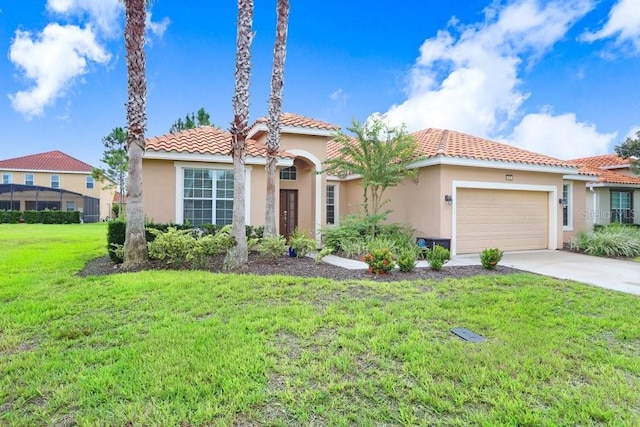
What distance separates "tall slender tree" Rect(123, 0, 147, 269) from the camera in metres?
9.54

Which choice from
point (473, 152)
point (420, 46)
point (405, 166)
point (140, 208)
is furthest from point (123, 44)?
point (420, 46)

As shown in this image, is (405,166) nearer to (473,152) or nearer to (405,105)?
(473,152)

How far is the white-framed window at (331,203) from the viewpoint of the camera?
18011mm

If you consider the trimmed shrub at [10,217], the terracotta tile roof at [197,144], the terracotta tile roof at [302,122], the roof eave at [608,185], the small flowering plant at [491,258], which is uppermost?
the terracotta tile roof at [302,122]

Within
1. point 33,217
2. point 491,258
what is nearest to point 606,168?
point 491,258

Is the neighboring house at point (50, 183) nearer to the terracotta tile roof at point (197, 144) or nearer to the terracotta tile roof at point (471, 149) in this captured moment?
the terracotta tile roof at point (197, 144)

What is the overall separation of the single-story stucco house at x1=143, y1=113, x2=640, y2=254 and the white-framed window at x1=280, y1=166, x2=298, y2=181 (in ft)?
0.17

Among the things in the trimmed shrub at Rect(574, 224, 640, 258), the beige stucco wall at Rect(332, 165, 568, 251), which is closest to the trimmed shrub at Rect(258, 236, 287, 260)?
the beige stucco wall at Rect(332, 165, 568, 251)

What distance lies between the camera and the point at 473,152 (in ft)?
46.2

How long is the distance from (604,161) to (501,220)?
1790 cm

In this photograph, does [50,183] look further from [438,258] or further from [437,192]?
[438,258]

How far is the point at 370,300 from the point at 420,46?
1612cm

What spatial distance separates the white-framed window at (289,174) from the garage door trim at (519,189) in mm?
7139

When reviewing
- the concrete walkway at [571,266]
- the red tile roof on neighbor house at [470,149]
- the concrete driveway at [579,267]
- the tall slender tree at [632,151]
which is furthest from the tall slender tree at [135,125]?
the tall slender tree at [632,151]
